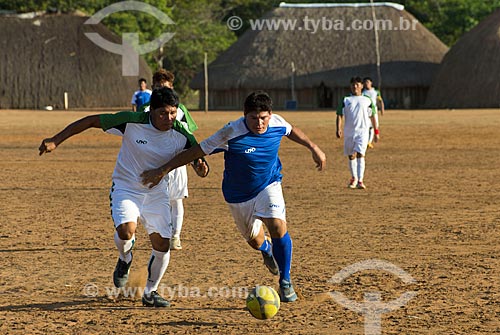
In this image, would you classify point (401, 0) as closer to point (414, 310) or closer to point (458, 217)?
point (458, 217)

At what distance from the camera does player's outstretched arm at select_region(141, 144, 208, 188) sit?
298 inches

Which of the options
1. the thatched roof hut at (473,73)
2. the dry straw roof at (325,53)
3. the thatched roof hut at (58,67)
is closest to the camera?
the thatched roof hut at (473,73)

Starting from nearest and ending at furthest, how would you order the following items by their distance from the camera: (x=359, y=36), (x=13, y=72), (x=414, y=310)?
(x=414, y=310)
(x=13, y=72)
(x=359, y=36)

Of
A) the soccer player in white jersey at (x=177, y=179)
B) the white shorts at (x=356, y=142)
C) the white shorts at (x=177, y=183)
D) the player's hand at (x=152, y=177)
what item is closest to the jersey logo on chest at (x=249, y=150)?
the player's hand at (x=152, y=177)

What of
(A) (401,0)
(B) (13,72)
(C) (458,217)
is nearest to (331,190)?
(C) (458,217)

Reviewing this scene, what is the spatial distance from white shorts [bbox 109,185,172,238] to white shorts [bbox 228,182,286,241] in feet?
2.11

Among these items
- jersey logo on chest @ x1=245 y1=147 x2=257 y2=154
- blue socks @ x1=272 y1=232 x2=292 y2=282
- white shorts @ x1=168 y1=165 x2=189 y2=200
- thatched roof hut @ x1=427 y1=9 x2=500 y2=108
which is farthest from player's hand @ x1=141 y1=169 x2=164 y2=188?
thatched roof hut @ x1=427 y1=9 x2=500 y2=108

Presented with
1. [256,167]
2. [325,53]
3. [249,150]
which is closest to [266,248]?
[256,167]

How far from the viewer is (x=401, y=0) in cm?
7344

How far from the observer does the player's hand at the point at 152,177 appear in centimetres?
757

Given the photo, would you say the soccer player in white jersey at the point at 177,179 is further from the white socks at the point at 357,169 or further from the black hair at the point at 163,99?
the white socks at the point at 357,169

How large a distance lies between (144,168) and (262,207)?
1.00 meters

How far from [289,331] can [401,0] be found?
2713 inches

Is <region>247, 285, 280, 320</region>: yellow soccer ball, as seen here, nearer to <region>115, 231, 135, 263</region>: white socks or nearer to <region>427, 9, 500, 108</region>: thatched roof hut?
<region>115, 231, 135, 263</region>: white socks
